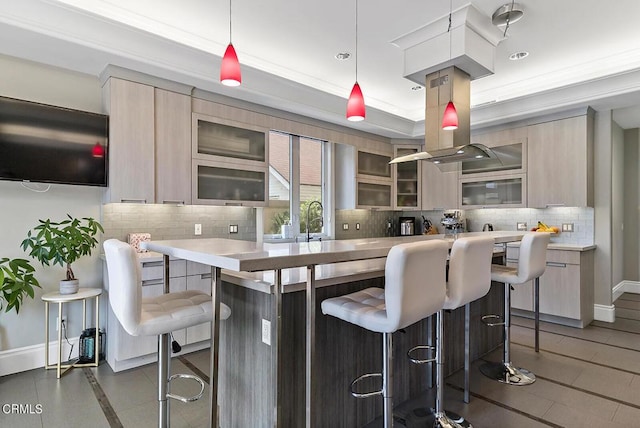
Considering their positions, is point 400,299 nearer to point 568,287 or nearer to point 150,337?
point 150,337

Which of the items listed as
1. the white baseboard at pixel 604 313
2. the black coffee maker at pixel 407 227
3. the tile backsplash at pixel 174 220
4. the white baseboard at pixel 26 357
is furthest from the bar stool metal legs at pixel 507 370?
the white baseboard at pixel 26 357

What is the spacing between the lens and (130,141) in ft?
10.8

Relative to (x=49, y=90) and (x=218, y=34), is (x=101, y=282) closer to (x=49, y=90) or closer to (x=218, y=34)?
(x=49, y=90)

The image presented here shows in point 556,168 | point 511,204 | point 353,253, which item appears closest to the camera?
point 353,253

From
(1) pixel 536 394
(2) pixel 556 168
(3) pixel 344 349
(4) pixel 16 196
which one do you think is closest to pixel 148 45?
(4) pixel 16 196

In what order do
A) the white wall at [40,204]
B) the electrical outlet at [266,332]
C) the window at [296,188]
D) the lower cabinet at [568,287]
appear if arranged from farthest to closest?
the window at [296,188] → the lower cabinet at [568,287] → the white wall at [40,204] → the electrical outlet at [266,332]

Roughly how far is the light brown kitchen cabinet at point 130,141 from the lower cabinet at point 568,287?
4.61m

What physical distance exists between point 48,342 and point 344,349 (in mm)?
2684

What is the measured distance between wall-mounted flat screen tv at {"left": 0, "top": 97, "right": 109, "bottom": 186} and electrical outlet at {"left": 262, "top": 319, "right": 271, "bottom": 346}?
2305 mm

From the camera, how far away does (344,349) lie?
2.13m

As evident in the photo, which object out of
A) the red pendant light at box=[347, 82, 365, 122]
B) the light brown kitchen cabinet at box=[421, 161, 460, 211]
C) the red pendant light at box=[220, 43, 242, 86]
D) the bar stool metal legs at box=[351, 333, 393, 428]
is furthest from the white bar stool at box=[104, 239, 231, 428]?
the light brown kitchen cabinet at box=[421, 161, 460, 211]

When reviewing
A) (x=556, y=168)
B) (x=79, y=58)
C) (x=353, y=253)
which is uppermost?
(x=79, y=58)

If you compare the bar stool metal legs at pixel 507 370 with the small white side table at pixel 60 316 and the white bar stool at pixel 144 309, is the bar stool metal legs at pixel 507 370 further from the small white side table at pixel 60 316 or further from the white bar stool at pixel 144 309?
the small white side table at pixel 60 316

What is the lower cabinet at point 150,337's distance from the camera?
10.00 feet
